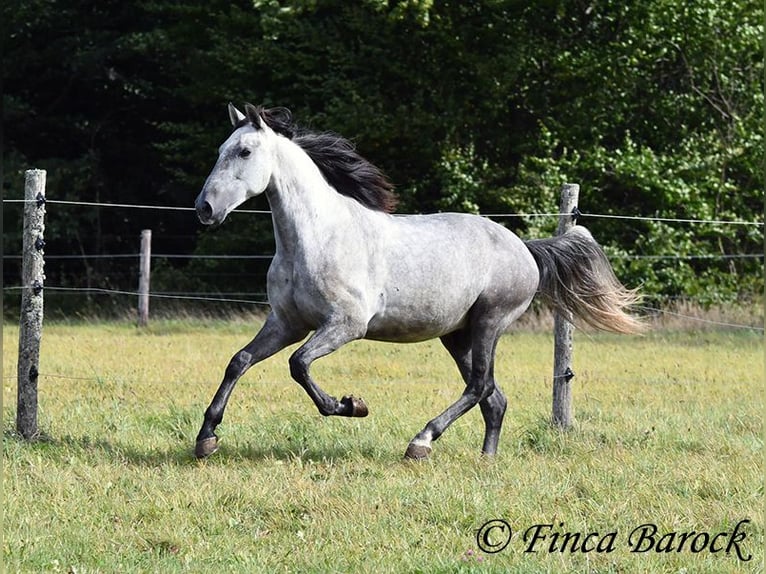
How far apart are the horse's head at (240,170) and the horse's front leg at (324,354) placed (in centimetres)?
93

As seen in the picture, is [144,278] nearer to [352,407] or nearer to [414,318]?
[414,318]

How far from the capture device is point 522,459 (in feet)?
24.2

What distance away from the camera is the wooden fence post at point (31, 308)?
7.88 m

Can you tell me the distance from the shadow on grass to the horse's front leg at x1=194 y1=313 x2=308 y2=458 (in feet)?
0.40

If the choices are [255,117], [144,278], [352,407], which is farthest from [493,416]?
[144,278]

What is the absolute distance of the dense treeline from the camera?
66.1ft

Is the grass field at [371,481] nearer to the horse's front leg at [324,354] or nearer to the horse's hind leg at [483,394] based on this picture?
the horse's hind leg at [483,394]

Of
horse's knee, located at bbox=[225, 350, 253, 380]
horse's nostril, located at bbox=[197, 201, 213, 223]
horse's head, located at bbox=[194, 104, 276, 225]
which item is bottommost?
horse's knee, located at bbox=[225, 350, 253, 380]

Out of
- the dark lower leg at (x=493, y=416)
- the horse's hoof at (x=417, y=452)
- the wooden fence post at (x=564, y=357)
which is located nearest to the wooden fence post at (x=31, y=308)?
the horse's hoof at (x=417, y=452)

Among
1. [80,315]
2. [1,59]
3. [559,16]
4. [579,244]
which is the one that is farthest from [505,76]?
[579,244]

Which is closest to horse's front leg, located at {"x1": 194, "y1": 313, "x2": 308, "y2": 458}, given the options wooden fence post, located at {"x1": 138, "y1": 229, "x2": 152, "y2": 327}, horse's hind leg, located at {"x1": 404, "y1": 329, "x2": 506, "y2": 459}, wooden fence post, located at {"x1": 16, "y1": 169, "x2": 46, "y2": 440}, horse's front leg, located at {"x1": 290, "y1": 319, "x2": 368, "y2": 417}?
horse's front leg, located at {"x1": 290, "y1": 319, "x2": 368, "y2": 417}

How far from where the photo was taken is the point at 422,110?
22.0 meters

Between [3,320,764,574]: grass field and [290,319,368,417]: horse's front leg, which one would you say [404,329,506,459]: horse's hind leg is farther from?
[290,319,368,417]: horse's front leg

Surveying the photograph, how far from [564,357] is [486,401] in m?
1.45
